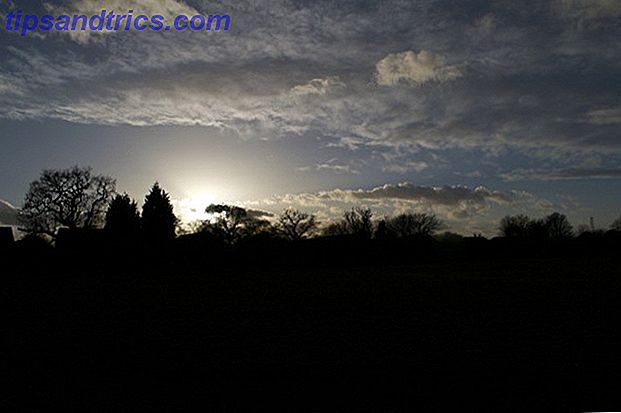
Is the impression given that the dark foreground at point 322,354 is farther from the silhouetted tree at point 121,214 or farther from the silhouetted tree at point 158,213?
the silhouetted tree at point 158,213

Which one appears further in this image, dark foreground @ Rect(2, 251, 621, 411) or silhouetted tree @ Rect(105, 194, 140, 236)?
silhouetted tree @ Rect(105, 194, 140, 236)

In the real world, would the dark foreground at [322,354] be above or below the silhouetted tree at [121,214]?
below

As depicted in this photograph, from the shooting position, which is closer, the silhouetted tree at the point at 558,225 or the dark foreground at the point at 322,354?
the dark foreground at the point at 322,354

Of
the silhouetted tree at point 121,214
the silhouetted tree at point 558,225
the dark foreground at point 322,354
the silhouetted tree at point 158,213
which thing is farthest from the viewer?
Answer: the silhouetted tree at point 558,225

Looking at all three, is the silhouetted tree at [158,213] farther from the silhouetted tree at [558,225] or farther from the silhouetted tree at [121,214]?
the silhouetted tree at [558,225]

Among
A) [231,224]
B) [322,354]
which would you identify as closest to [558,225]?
[231,224]

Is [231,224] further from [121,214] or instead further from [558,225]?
[558,225]

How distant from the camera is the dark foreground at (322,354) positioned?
5.22m

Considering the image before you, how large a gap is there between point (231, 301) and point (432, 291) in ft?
25.1

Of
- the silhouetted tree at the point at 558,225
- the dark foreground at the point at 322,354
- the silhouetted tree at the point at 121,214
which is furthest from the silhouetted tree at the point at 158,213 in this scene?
the silhouetted tree at the point at 558,225

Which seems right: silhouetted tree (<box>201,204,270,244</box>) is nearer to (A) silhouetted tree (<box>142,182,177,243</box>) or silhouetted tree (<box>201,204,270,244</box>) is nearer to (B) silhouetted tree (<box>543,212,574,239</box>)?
(A) silhouetted tree (<box>142,182,177,243</box>)

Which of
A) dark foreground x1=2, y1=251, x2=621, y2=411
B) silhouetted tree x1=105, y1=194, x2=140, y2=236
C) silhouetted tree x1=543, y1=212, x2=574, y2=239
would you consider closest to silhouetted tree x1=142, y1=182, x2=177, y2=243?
silhouetted tree x1=105, y1=194, x2=140, y2=236

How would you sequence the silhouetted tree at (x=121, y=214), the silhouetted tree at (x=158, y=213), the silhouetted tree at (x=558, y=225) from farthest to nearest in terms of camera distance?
the silhouetted tree at (x=558, y=225) < the silhouetted tree at (x=158, y=213) < the silhouetted tree at (x=121, y=214)

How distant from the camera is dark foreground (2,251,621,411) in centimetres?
522
